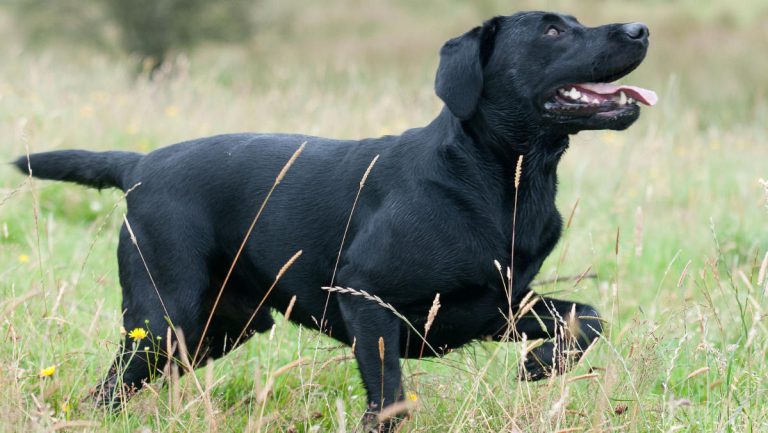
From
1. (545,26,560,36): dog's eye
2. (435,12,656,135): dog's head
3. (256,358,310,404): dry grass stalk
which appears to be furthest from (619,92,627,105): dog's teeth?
(256,358,310,404): dry grass stalk

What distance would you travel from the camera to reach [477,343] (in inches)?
142

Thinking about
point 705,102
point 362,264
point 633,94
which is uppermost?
point 633,94

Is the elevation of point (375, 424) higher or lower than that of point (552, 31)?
lower

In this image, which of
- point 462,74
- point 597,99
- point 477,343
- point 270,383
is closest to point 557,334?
point 477,343

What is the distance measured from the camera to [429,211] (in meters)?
3.06

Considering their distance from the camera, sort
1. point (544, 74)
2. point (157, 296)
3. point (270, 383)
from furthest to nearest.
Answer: point (157, 296), point (544, 74), point (270, 383)

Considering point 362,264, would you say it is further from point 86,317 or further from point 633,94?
point 86,317

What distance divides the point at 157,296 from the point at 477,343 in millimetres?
1225

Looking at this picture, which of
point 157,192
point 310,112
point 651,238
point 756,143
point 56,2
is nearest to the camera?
point 157,192

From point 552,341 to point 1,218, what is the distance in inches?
148

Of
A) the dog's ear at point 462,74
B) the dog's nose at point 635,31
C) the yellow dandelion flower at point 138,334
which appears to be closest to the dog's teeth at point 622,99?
the dog's nose at point 635,31

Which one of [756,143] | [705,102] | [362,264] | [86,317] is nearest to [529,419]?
[362,264]

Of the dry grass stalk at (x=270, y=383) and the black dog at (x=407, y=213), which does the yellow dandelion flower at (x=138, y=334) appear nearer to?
the black dog at (x=407, y=213)

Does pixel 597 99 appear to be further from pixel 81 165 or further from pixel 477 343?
pixel 81 165
